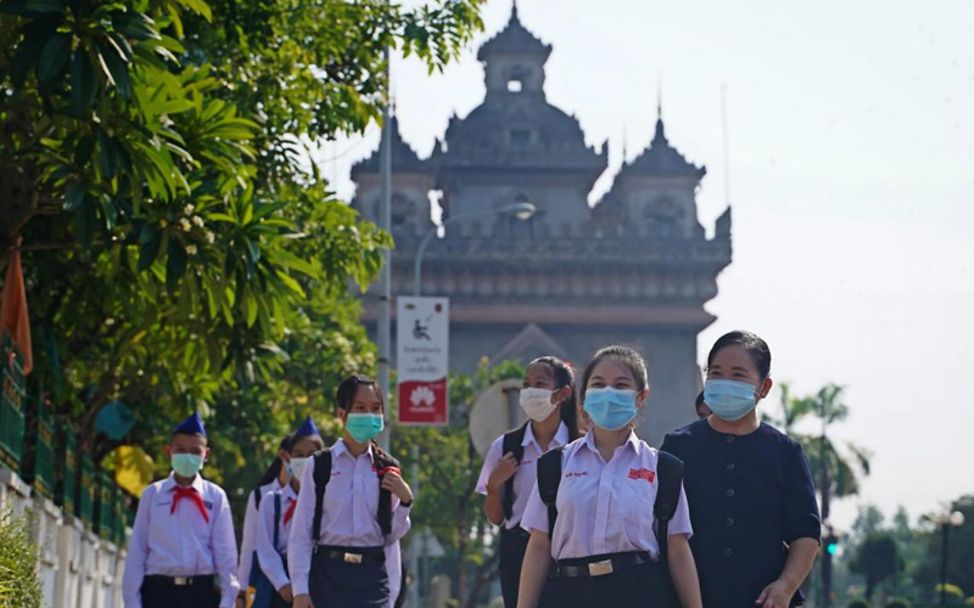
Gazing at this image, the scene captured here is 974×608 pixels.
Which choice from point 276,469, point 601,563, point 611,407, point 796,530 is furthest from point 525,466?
point 276,469

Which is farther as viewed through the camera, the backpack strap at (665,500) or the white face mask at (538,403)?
the white face mask at (538,403)

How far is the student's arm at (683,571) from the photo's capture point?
724 cm

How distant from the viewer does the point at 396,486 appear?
10.1 meters

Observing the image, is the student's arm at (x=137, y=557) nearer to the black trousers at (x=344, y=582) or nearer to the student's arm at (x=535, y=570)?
the black trousers at (x=344, y=582)

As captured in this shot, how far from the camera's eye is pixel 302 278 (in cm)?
2044

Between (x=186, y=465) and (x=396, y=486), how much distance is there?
2.22 metres

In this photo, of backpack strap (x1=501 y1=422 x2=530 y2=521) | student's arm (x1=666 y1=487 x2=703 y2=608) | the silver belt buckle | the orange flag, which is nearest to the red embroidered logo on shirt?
student's arm (x1=666 y1=487 x2=703 y2=608)

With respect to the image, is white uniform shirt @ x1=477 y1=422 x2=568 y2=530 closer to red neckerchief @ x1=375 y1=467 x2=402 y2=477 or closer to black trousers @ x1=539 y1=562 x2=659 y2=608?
red neckerchief @ x1=375 y1=467 x2=402 y2=477

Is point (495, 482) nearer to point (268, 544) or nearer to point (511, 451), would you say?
point (511, 451)

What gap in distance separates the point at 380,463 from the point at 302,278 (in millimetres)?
10386

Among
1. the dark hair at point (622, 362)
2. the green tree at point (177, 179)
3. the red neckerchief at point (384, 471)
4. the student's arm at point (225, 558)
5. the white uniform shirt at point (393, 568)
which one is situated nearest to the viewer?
the dark hair at point (622, 362)

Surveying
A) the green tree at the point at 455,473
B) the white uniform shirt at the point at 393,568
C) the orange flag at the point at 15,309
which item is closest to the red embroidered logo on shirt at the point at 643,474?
the white uniform shirt at the point at 393,568

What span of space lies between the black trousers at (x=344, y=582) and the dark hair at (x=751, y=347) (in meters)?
2.84

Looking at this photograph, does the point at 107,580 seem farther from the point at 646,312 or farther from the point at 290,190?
the point at 646,312
